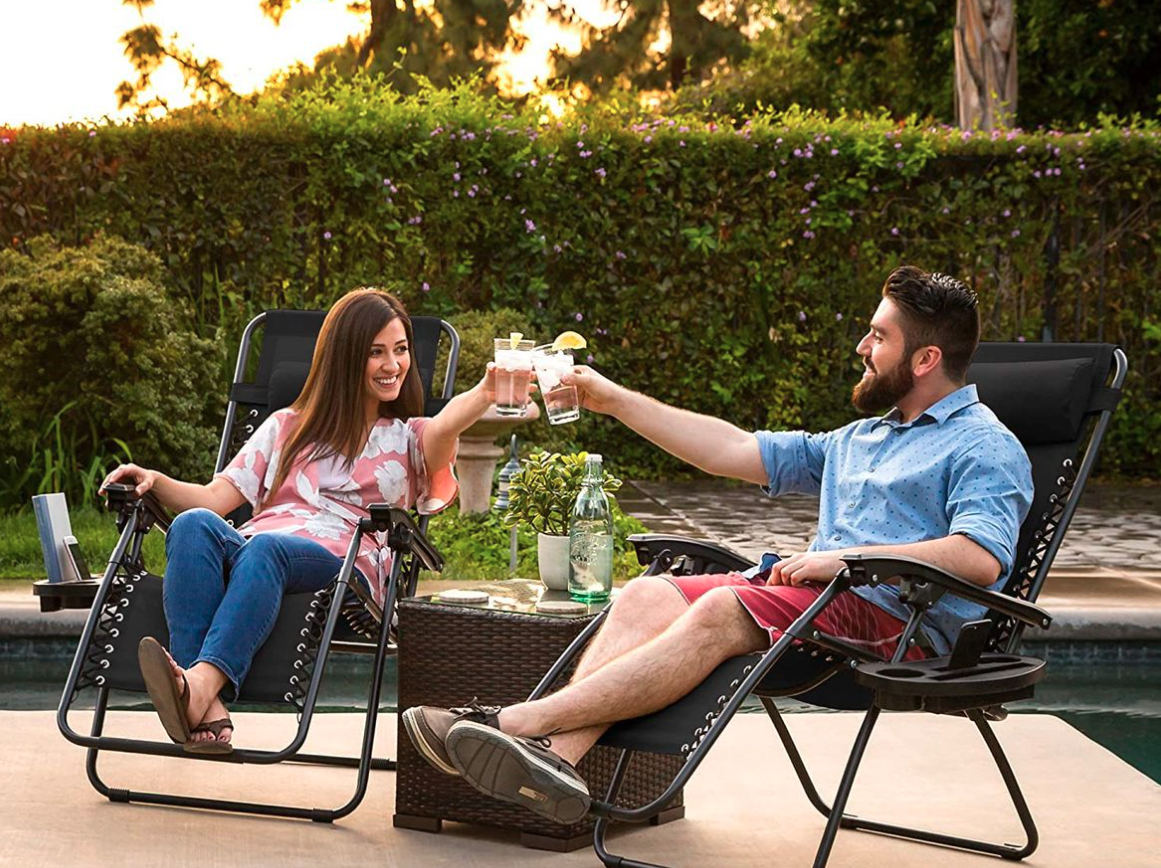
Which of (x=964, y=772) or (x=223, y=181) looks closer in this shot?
(x=964, y=772)

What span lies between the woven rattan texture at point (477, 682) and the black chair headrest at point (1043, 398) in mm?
1109

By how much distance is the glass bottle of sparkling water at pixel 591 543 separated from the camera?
3.84 m

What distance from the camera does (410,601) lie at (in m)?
3.78

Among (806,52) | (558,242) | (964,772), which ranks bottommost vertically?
(964,772)

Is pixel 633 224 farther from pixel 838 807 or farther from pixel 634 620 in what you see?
pixel 838 807

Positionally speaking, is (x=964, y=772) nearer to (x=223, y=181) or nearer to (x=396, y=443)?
(x=396, y=443)

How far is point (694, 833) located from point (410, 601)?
82cm

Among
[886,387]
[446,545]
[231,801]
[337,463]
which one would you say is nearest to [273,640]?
[231,801]

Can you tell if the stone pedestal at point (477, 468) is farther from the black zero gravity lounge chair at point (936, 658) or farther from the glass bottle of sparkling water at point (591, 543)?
the black zero gravity lounge chair at point (936, 658)

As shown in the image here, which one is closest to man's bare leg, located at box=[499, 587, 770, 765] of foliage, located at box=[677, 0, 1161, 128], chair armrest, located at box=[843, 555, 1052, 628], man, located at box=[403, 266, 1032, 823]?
man, located at box=[403, 266, 1032, 823]

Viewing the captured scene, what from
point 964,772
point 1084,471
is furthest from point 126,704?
point 1084,471

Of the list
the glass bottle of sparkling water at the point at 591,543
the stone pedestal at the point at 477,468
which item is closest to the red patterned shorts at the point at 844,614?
the glass bottle of sparkling water at the point at 591,543

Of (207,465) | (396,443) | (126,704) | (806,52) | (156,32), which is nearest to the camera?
(396,443)

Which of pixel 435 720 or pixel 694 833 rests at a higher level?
pixel 435 720
